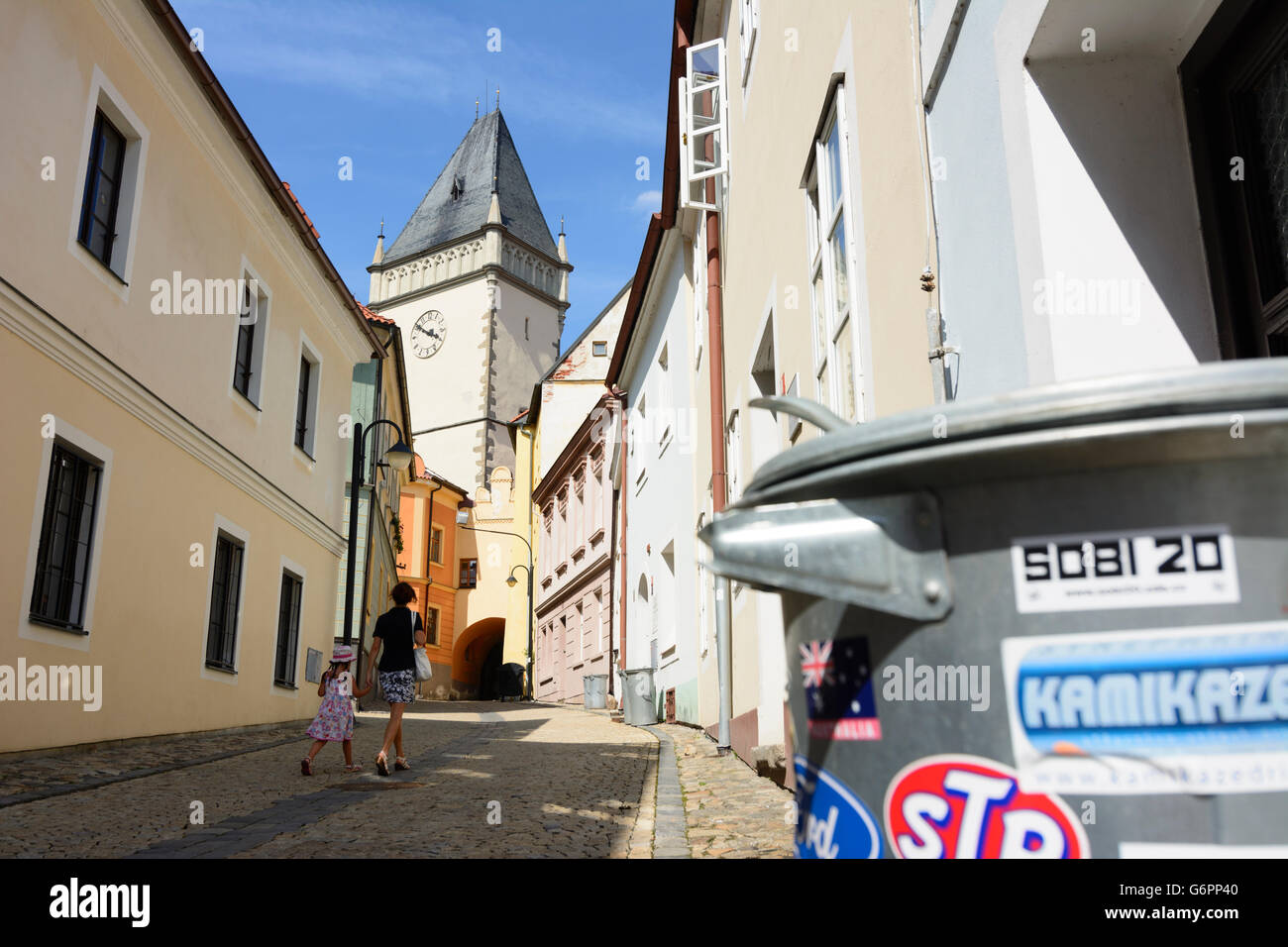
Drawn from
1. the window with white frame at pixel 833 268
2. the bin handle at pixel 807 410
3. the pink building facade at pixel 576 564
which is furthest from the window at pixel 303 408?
the bin handle at pixel 807 410

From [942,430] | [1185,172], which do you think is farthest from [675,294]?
[942,430]

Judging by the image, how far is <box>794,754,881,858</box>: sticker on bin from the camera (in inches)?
56.9

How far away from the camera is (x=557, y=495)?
33156mm

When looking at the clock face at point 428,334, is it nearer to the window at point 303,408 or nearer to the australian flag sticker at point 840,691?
the window at point 303,408

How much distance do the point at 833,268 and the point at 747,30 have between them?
4845 millimetres

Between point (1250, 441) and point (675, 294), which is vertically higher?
point (675, 294)

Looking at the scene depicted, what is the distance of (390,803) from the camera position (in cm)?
653

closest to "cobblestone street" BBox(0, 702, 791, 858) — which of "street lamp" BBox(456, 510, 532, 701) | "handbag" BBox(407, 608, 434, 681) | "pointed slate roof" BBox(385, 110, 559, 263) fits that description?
"handbag" BBox(407, 608, 434, 681)

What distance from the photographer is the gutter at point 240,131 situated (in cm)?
1044

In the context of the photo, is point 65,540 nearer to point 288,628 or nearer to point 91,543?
point 91,543

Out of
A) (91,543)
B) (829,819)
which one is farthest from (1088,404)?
(91,543)
